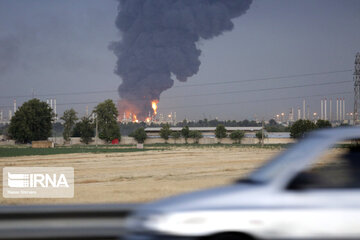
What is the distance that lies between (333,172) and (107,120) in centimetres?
13182

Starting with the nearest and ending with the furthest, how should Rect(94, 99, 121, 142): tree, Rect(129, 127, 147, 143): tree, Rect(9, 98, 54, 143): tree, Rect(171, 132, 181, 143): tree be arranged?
1. Rect(9, 98, 54, 143): tree
2. Rect(94, 99, 121, 142): tree
3. Rect(129, 127, 147, 143): tree
4. Rect(171, 132, 181, 143): tree

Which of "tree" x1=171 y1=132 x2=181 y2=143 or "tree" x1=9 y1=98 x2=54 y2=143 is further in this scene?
"tree" x1=171 y1=132 x2=181 y2=143

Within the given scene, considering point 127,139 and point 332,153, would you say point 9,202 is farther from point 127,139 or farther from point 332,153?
point 127,139

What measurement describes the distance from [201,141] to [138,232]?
147 metres

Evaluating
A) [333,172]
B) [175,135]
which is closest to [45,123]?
[175,135]

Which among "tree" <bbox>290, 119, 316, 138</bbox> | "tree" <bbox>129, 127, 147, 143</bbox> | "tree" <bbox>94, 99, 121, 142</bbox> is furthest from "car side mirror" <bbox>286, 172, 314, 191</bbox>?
"tree" <bbox>129, 127, 147, 143</bbox>

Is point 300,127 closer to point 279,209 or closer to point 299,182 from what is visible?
point 299,182

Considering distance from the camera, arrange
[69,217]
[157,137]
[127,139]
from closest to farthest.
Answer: [69,217], [127,139], [157,137]

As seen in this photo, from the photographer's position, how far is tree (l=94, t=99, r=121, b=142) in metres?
131

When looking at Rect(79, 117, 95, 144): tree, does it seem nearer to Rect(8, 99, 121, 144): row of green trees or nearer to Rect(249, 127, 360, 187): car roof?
Rect(8, 99, 121, 144): row of green trees

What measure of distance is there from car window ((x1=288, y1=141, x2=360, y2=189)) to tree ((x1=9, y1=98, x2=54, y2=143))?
12598 cm

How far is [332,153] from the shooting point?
5289 millimetres

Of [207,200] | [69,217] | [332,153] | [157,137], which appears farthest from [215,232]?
[157,137]

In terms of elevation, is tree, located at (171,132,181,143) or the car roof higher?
the car roof
